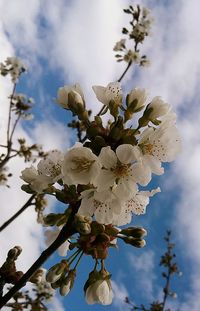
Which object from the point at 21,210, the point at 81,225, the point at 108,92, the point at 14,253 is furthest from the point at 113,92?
the point at 21,210

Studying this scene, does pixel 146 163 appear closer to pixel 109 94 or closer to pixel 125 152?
pixel 125 152

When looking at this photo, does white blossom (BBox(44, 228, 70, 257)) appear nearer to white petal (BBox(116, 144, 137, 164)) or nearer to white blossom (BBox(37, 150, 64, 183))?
white blossom (BBox(37, 150, 64, 183))

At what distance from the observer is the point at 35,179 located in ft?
7.39

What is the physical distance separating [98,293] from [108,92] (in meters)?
1.20

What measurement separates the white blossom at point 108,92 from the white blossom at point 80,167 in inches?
21.7

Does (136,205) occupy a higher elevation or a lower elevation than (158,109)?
lower

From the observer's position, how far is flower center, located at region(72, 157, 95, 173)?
2.04m

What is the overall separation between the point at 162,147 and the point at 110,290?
33.1 inches

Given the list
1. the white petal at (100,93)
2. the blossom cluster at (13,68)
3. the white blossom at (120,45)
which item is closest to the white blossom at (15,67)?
the blossom cluster at (13,68)

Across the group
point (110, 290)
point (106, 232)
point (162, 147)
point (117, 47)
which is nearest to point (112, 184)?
point (106, 232)

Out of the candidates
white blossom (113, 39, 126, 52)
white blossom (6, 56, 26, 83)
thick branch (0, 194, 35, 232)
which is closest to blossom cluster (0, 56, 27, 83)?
white blossom (6, 56, 26, 83)

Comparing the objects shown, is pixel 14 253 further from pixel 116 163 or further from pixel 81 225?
pixel 116 163

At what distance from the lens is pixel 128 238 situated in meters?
2.20

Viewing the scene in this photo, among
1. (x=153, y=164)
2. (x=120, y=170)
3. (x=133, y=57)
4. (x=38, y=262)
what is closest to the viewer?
(x=38, y=262)
